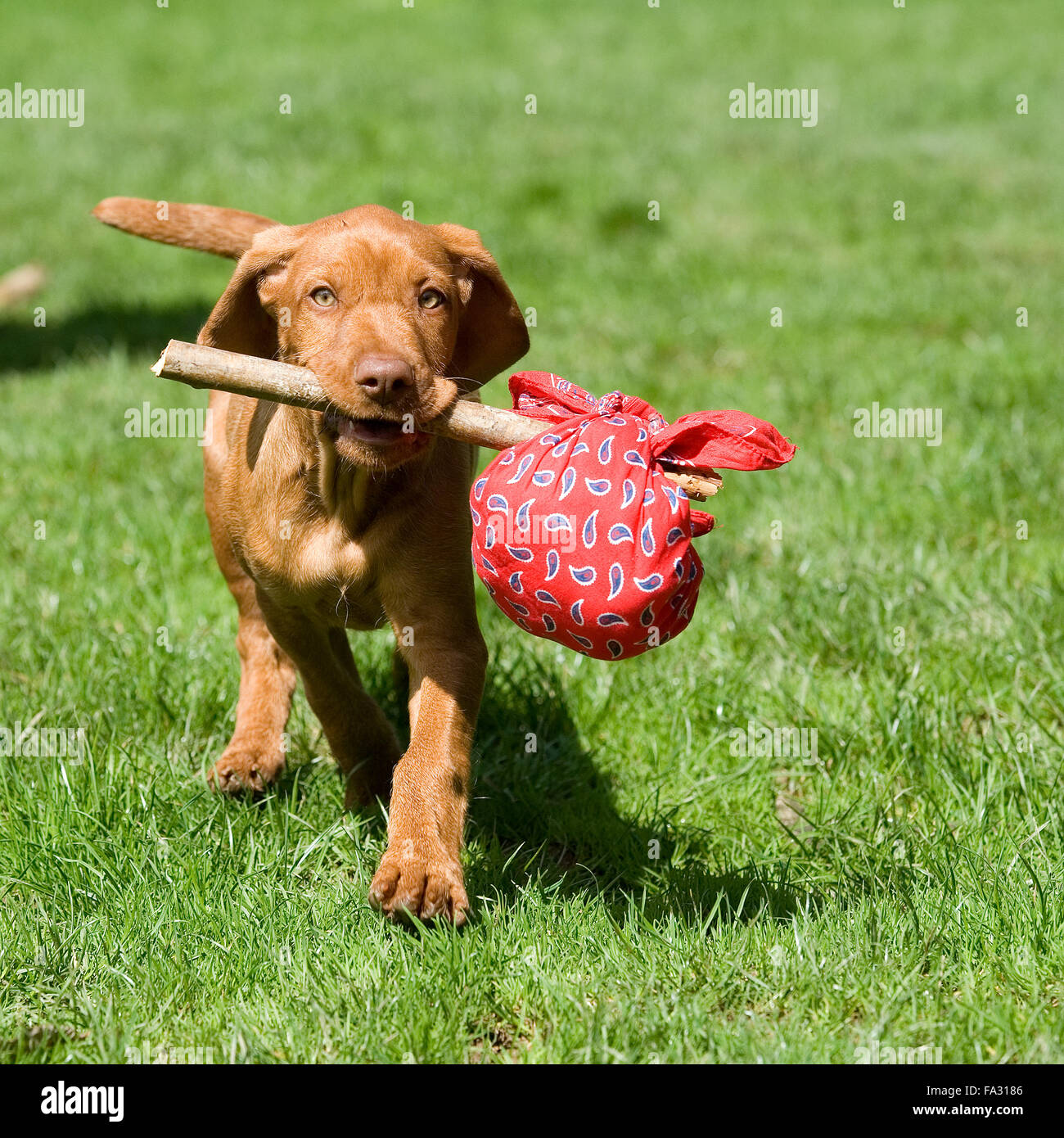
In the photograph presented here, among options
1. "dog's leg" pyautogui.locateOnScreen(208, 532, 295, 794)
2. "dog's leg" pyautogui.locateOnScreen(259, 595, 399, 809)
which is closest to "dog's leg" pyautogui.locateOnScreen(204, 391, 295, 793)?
"dog's leg" pyautogui.locateOnScreen(208, 532, 295, 794)

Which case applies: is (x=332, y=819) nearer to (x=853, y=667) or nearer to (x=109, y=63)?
(x=853, y=667)

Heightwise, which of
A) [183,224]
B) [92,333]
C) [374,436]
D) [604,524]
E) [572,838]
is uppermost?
[92,333]

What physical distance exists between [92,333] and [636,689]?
4646 millimetres

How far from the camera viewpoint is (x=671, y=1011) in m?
2.56

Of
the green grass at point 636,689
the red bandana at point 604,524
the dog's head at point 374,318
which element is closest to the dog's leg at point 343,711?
the green grass at point 636,689

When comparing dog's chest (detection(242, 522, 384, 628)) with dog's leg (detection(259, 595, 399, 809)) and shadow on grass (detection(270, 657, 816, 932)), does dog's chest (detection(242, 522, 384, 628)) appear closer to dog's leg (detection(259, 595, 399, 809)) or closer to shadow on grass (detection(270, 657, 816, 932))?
dog's leg (detection(259, 595, 399, 809))

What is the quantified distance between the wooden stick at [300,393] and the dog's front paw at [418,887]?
869 millimetres

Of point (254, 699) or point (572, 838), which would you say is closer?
point (572, 838)

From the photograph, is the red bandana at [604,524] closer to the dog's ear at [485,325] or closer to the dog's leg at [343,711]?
the dog's ear at [485,325]

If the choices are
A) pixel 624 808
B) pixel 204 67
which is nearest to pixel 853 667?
pixel 624 808

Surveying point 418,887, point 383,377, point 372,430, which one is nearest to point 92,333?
point 372,430

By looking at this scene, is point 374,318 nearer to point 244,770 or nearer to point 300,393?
point 300,393

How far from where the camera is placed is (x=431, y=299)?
306 cm

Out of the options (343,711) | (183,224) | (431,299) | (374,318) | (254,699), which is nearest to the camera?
(374,318)
